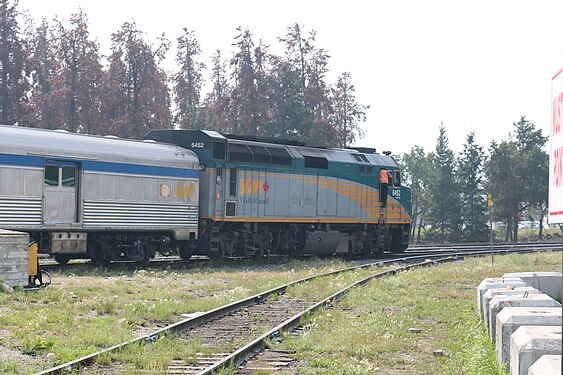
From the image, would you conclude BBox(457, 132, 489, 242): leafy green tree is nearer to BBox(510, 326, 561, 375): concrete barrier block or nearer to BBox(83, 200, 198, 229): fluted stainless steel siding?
BBox(83, 200, 198, 229): fluted stainless steel siding

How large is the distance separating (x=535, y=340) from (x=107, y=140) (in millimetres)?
17499

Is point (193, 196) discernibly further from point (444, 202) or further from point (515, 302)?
point (444, 202)

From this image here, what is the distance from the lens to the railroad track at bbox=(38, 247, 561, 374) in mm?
9734

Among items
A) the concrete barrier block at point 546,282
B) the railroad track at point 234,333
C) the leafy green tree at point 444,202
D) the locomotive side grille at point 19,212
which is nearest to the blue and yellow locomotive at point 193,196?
the locomotive side grille at point 19,212

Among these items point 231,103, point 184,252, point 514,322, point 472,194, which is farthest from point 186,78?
point 514,322

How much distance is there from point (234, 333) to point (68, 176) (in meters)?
10.2

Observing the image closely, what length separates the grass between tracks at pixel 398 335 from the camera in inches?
390

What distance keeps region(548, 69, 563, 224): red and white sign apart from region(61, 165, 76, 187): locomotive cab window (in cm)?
1873

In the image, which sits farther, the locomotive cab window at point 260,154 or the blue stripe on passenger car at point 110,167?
the locomotive cab window at point 260,154

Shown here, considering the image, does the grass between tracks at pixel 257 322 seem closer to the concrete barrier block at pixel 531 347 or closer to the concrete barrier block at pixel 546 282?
the concrete barrier block at pixel 546 282

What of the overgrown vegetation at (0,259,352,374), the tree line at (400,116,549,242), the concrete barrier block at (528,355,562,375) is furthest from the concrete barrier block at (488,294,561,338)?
the tree line at (400,116,549,242)

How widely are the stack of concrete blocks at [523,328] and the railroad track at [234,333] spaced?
112 inches

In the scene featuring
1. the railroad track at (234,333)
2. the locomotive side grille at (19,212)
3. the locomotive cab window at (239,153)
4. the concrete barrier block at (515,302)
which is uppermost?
the locomotive cab window at (239,153)

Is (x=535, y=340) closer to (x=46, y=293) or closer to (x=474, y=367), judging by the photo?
(x=474, y=367)
